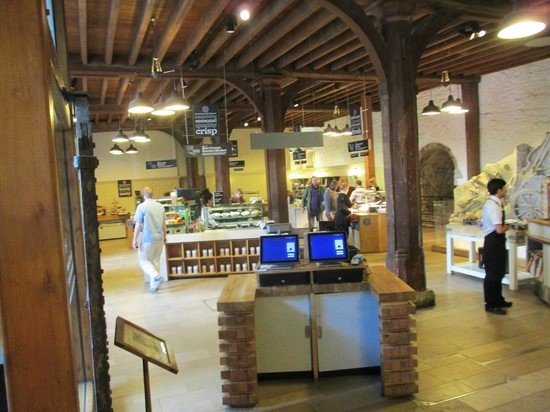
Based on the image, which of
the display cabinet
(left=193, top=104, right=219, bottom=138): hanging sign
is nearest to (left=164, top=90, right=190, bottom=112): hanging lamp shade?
(left=193, top=104, right=219, bottom=138): hanging sign

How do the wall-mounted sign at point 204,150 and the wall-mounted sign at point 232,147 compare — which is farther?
the wall-mounted sign at point 232,147

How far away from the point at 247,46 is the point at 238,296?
18.0ft

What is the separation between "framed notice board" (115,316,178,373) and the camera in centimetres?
226

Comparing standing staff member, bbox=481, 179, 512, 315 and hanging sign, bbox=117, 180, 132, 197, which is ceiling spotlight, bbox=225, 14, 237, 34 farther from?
hanging sign, bbox=117, 180, 132, 197

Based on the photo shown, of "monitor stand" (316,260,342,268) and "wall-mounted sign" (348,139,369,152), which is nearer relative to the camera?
"monitor stand" (316,260,342,268)

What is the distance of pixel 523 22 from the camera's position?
3887mm

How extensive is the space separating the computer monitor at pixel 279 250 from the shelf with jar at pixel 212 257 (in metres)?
4.48

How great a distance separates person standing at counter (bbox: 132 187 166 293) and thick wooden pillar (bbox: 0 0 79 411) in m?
5.96

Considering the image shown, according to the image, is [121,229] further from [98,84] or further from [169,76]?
[169,76]

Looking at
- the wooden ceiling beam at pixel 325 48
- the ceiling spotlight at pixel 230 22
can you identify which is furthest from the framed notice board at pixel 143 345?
the wooden ceiling beam at pixel 325 48

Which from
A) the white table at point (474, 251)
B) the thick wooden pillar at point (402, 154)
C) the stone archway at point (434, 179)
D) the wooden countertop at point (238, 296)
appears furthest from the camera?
the stone archway at point (434, 179)

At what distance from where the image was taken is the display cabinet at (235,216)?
30.5ft

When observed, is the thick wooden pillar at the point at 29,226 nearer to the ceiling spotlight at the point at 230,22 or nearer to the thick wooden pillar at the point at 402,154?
the thick wooden pillar at the point at 402,154

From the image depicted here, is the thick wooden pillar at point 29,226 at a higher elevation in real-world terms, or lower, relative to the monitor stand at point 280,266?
higher
